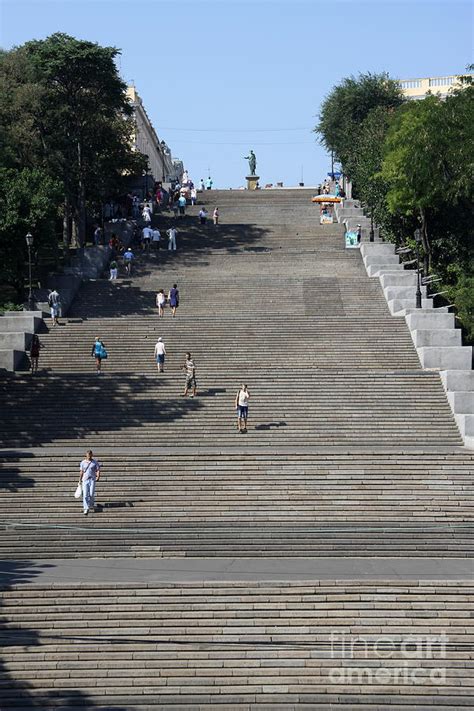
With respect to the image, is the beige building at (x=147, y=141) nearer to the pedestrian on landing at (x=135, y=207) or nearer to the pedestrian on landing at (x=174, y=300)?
the pedestrian on landing at (x=135, y=207)

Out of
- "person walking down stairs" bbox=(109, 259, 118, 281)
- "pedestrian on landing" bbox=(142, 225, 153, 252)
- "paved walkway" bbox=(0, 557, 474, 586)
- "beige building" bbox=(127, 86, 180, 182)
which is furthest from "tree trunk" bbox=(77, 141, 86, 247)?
"paved walkway" bbox=(0, 557, 474, 586)

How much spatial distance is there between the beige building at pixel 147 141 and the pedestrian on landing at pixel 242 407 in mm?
50023

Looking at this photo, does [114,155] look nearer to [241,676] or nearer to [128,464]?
[128,464]

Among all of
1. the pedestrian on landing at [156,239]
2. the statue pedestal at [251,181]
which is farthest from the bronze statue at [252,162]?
the pedestrian on landing at [156,239]

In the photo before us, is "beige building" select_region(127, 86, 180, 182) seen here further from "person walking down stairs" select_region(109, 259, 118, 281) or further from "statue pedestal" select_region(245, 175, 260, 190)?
"person walking down stairs" select_region(109, 259, 118, 281)

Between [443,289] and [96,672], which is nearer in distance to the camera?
[96,672]

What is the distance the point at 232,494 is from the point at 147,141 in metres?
71.0

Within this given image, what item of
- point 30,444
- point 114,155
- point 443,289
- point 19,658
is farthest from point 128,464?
point 114,155

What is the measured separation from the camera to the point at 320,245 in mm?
56719

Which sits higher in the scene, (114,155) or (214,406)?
(114,155)

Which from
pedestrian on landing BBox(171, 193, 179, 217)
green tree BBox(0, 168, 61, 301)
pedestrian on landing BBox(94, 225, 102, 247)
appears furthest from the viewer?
pedestrian on landing BBox(171, 193, 179, 217)

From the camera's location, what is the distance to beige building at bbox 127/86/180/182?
301 feet

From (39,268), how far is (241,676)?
1292 inches

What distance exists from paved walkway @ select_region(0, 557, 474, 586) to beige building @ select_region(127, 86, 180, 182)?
58.1m
